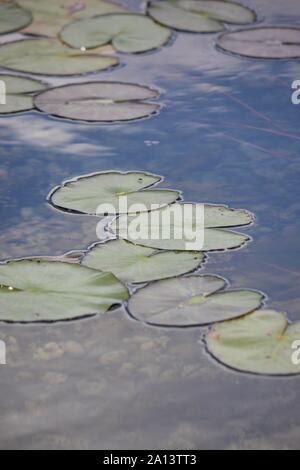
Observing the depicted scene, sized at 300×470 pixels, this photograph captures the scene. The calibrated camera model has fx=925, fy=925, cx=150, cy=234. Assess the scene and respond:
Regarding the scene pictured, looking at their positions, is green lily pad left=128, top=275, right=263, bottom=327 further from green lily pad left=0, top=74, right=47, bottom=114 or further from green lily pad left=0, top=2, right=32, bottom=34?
green lily pad left=0, top=2, right=32, bottom=34

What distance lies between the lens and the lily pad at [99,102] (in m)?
2.19

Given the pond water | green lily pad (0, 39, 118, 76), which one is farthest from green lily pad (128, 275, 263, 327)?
green lily pad (0, 39, 118, 76)

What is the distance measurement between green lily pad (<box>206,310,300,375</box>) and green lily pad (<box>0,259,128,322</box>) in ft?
0.66

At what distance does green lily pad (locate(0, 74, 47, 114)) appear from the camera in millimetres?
2230

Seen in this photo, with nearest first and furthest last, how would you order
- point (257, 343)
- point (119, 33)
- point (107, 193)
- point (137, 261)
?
point (257, 343) < point (137, 261) < point (107, 193) < point (119, 33)

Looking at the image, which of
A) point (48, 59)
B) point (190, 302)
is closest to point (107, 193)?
point (190, 302)

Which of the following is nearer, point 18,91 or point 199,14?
point 18,91

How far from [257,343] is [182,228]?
38 cm

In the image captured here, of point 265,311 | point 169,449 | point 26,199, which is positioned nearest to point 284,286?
point 265,311

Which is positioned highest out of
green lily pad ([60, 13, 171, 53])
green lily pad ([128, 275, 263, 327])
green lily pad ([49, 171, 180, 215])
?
green lily pad ([60, 13, 171, 53])

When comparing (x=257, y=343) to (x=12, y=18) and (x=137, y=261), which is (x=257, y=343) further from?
(x=12, y=18)

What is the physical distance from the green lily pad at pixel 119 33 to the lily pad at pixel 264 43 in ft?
0.61

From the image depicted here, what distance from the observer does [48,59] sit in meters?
2.49

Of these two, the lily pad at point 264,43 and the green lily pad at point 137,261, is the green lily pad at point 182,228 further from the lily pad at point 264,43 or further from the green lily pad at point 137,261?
the lily pad at point 264,43
